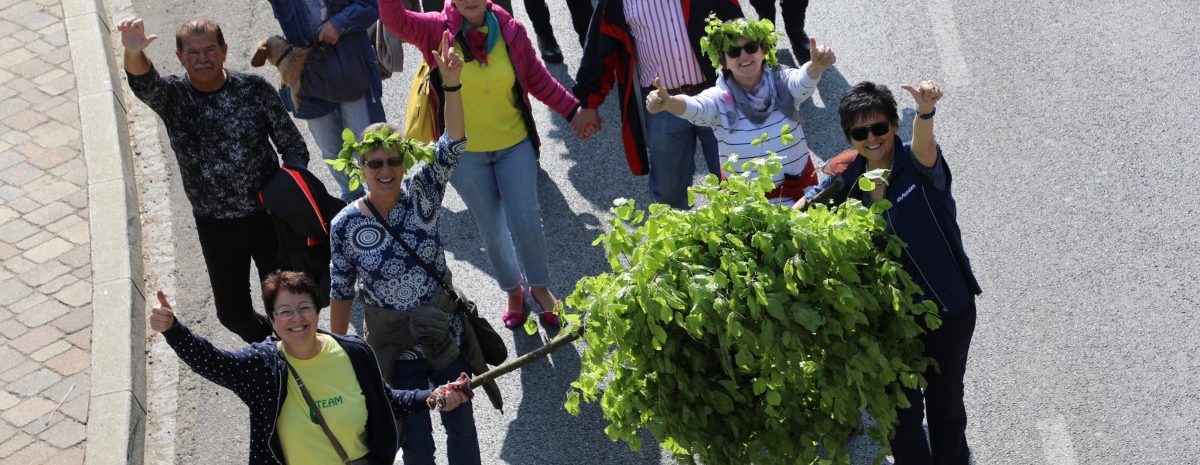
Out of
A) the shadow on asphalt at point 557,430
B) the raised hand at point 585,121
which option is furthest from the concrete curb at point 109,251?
the raised hand at point 585,121

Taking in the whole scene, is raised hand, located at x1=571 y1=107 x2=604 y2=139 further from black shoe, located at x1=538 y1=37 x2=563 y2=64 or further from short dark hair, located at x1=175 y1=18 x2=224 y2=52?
black shoe, located at x1=538 y1=37 x2=563 y2=64

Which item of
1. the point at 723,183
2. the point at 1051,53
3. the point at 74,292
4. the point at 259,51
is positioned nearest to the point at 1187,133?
the point at 1051,53

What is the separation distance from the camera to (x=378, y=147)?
224 inches

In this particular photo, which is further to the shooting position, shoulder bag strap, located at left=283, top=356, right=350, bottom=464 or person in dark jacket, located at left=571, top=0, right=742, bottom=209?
person in dark jacket, located at left=571, top=0, right=742, bottom=209

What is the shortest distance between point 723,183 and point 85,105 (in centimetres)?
616

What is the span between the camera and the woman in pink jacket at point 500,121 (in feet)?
22.2

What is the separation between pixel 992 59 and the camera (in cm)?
893

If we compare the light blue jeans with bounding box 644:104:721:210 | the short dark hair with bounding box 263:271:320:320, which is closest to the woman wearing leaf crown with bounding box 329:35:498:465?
the short dark hair with bounding box 263:271:320:320

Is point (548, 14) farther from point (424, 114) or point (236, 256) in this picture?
point (236, 256)

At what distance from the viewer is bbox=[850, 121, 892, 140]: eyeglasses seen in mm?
5316

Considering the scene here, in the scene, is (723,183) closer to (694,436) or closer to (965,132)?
(694,436)

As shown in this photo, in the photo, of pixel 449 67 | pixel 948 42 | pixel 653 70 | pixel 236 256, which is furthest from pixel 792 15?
pixel 236 256

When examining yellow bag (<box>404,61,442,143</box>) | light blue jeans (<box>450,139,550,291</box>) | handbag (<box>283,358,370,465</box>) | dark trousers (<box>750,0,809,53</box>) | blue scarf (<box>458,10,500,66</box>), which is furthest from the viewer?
dark trousers (<box>750,0,809,53</box>)

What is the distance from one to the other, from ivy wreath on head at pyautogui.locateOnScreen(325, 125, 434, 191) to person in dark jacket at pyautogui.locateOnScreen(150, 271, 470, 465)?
70 centimetres
